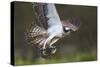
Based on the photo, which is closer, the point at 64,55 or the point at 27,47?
the point at 27,47

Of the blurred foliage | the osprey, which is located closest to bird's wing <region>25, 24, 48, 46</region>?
the osprey

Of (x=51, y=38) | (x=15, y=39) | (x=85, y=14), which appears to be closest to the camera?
(x=15, y=39)

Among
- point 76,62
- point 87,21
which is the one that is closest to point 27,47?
point 76,62

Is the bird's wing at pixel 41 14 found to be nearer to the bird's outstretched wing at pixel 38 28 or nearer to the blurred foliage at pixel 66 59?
the bird's outstretched wing at pixel 38 28

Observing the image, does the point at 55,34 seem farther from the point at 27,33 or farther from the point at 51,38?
the point at 27,33

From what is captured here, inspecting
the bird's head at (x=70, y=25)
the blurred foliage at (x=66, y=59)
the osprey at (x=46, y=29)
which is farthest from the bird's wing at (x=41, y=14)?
the blurred foliage at (x=66, y=59)

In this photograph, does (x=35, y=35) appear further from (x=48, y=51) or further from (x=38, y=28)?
(x=48, y=51)

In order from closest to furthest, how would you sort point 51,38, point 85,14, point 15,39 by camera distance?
1. point 15,39
2. point 51,38
3. point 85,14
